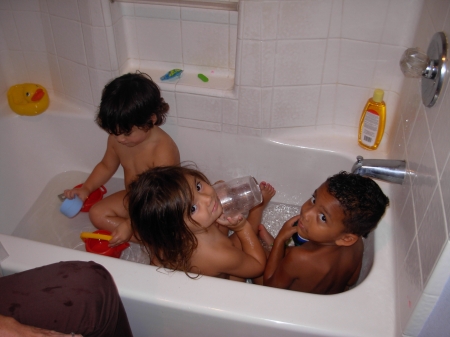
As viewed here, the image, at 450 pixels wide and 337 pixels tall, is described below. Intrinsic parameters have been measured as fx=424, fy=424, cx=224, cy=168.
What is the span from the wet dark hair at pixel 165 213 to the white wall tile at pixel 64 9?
0.75 metres

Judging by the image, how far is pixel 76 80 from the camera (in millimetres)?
1635

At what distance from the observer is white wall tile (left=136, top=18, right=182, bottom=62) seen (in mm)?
1550

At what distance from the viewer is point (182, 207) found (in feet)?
3.30

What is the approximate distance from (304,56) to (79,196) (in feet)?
3.09

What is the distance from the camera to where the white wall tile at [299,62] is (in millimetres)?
1364

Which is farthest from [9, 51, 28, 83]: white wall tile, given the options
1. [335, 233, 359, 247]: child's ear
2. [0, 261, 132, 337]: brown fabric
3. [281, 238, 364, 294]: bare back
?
[335, 233, 359, 247]: child's ear

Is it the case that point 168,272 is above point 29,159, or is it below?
above

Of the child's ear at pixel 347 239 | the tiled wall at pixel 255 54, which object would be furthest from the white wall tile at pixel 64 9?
the child's ear at pixel 347 239

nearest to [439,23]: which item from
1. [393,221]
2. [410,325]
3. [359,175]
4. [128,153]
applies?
[359,175]

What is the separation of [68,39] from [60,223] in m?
0.70

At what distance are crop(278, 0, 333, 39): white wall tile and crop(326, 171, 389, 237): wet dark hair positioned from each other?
548 millimetres

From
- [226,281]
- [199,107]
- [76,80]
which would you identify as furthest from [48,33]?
[226,281]

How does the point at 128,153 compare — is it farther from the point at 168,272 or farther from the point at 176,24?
the point at 168,272

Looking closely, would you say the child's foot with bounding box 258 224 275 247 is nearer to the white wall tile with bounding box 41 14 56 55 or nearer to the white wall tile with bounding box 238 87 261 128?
the white wall tile with bounding box 238 87 261 128
